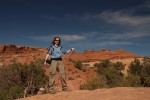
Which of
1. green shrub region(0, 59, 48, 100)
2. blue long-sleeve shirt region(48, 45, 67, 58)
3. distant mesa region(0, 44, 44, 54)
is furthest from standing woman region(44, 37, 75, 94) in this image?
distant mesa region(0, 44, 44, 54)

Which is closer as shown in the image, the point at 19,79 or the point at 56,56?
the point at 56,56

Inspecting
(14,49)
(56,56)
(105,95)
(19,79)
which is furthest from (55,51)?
(14,49)

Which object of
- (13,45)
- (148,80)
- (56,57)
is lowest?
(148,80)

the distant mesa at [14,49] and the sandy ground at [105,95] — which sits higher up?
the distant mesa at [14,49]

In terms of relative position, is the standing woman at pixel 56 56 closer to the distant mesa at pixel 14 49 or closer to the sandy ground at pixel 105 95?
the sandy ground at pixel 105 95

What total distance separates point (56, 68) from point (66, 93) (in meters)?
0.90

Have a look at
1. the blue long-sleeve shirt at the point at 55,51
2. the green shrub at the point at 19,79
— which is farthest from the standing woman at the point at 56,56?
the green shrub at the point at 19,79

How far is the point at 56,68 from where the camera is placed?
34.4 ft

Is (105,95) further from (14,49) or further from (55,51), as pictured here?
(14,49)

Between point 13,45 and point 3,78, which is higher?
point 13,45

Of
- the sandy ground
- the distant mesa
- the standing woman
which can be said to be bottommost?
the sandy ground

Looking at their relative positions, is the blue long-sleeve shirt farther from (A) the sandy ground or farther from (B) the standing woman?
(A) the sandy ground

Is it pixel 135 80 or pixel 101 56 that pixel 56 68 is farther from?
pixel 101 56

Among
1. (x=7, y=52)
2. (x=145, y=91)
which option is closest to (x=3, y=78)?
(x=145, y=91)
